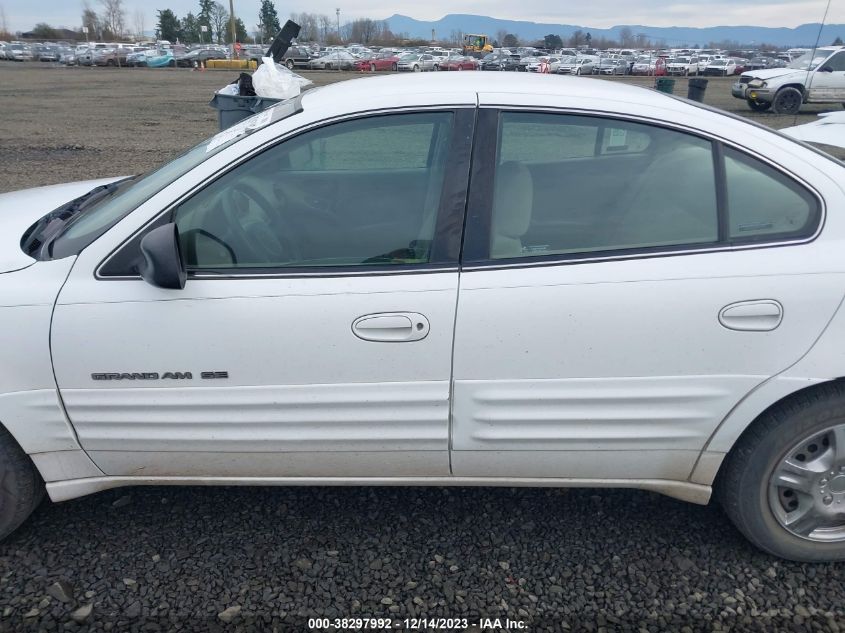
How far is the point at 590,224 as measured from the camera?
2.37 m

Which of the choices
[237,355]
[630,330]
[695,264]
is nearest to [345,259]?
[237,355]

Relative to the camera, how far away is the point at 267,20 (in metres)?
80.3

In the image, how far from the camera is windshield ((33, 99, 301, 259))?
2.39m

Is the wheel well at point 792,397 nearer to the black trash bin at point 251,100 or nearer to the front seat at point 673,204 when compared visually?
the front seat at point 673,204

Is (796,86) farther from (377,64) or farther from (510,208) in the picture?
(377,64)

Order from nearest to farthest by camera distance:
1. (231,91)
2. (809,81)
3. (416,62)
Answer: (231,91) → (809,81) → (416,62)

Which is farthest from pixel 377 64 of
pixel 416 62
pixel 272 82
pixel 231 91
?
pixel 272 82

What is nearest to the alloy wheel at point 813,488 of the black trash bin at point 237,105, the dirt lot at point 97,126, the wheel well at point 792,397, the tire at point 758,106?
the wheel well at point 792,397

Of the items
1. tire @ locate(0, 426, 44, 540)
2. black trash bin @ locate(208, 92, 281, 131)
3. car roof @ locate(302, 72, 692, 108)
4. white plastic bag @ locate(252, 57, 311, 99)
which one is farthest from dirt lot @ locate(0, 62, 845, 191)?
black trash bin @ locate(208, 92, 281, 131)

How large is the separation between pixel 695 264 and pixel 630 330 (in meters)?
0.31

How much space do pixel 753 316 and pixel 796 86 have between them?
18.5m

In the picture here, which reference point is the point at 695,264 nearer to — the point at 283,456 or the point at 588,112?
the point at 588,112

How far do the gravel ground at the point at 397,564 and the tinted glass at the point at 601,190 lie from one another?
1.18m

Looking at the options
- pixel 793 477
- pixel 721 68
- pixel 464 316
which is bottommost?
pixel 721 68
